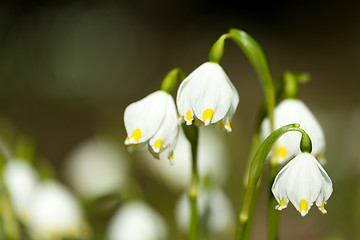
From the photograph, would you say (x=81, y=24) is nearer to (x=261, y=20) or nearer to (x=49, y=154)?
(x=261, y=20)

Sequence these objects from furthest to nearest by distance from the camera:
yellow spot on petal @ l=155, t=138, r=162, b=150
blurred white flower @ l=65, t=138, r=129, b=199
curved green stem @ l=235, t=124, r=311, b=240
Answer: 1. blurred white flower @ l=65, t=138, r=129, b=199
2. yellow spot on petal @ l=155, t=138, r=162, b=150
3. curved green stem @ l=235, t=124, r=311, b=240

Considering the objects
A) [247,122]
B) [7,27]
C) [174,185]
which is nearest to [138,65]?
[7,27]

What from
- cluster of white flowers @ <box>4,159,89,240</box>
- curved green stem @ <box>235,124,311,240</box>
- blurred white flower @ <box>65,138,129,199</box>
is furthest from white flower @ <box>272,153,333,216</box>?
blurred white flower @ <box>65,138,129,199</box>

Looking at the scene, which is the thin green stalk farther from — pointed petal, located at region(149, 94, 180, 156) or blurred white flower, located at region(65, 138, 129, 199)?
blurred white flower, located at region(65, 138, 129, 199)

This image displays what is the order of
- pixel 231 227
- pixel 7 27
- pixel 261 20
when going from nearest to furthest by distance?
pixel 231 227 < pixel 7 27 < pixel 261 20

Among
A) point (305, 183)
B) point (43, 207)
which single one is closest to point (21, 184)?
point (43, 207)

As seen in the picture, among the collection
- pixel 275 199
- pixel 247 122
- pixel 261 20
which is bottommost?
pixel 247 122
